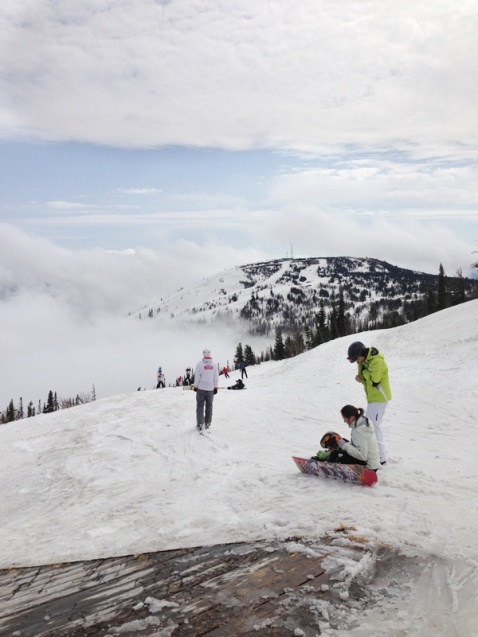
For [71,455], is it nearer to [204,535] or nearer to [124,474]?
[124,474]

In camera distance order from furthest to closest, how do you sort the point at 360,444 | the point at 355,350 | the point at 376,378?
the point at 376,378, the point at 355,350, the point at 360,444

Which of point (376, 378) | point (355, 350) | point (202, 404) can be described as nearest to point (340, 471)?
point (376, 378)

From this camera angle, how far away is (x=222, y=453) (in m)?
11.0

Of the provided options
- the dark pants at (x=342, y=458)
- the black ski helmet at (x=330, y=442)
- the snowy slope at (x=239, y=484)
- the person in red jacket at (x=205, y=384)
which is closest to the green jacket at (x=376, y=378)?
the black ski helmet at (x=330, y=442)

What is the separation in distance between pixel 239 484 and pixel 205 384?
5093mm

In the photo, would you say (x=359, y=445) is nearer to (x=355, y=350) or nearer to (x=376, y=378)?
(x=376, y=378)

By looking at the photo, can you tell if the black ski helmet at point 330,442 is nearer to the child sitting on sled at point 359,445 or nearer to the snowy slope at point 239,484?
the child sitting on sled at point 359,445

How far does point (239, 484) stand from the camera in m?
8.26

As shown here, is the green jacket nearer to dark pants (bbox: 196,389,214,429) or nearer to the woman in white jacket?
the woman in white jacket

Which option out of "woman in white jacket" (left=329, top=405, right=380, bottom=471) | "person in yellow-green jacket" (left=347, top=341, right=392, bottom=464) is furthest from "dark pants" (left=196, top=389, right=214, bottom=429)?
"woman in white jacket" (left=329, top=405, right=380, bottom=471)

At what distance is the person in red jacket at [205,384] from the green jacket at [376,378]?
5.19 metres

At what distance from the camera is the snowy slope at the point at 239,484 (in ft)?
18.8

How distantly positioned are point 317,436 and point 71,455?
6.88 metres

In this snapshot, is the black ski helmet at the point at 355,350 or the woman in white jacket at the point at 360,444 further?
the black ski helmet at the point at 355,350
